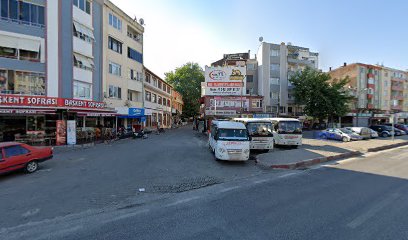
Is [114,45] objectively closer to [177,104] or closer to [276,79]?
[276,79]

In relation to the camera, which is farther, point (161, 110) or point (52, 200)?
point (161, 110)

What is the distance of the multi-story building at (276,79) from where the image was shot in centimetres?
4409

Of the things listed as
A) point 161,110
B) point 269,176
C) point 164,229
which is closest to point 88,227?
point 164,229

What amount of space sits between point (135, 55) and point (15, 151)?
958 inches

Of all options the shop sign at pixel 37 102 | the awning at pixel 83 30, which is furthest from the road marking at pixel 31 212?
the awning at pixel 83 30

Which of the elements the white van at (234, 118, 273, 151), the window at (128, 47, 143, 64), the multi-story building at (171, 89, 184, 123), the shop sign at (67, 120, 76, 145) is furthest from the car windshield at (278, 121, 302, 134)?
the multi-story building at (171, 89, 184, 123)

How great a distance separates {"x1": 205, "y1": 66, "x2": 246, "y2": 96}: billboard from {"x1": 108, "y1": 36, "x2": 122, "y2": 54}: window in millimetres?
11603

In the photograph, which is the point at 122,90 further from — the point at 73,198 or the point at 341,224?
the point at 341,224

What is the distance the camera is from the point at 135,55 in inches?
1233

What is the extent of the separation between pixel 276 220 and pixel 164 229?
2.57m

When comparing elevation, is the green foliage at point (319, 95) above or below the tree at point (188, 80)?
below

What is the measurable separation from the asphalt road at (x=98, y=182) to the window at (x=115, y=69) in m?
16.3

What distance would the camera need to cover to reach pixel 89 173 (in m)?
9.59

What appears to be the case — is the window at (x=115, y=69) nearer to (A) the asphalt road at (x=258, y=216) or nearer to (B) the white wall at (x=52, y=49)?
(B) the white wall at (x=52, y=49)
